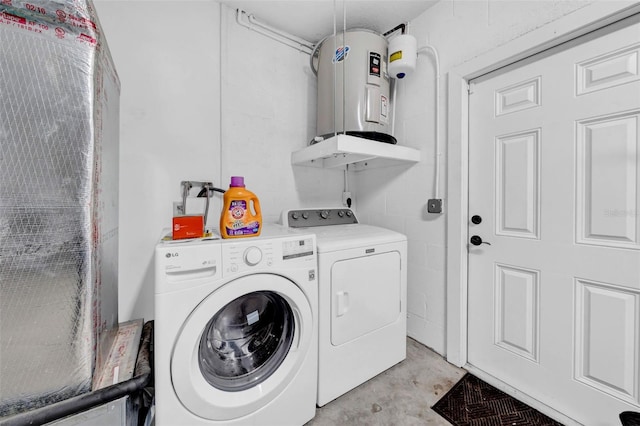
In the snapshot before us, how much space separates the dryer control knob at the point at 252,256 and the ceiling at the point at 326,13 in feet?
5.67

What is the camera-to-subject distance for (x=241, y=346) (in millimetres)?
1196

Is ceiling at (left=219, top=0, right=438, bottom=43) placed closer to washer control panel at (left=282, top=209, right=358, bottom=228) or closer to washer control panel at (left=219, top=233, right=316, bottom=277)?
washer control panel at (left=282, top=209, right=358, bottom=228)

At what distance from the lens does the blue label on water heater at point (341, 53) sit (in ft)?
5.55

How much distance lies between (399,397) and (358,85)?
1951 mm

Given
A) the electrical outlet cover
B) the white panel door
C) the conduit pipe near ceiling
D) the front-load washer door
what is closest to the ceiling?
the conduit pipe near ceiling

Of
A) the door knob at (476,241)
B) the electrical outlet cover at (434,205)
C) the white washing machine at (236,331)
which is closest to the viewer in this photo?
the white washing machine at (236,331)

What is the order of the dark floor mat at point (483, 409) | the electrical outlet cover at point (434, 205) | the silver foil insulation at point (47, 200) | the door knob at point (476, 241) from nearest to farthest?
the silver foil insulation at point (47, 200)
the dark floor mat at point (483, 409)
the door knob at point (476, 241)
the electrical outlet cover at point (434, 205)

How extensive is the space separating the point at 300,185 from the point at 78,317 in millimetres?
1554

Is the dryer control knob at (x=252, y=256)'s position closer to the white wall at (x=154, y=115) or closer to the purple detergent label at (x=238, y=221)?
the purple detergent label at (x=238, y=221)

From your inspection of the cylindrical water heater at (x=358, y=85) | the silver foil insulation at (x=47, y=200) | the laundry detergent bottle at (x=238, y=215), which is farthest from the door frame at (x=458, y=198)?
the silver foil insulation at (x=47, y=200)

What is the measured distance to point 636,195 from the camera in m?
1.07

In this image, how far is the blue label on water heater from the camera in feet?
5.55

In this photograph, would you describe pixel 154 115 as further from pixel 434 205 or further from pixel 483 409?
pixel 483 409

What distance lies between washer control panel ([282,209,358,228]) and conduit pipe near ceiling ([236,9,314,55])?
4.53 feet
